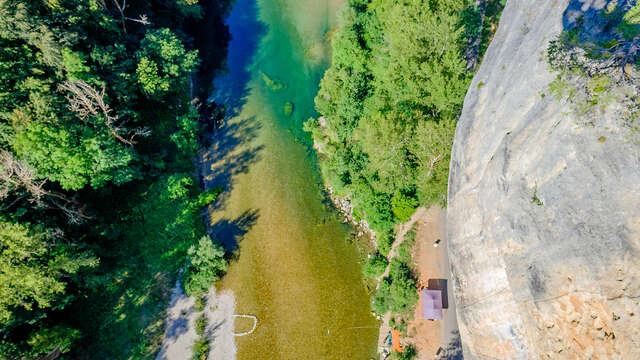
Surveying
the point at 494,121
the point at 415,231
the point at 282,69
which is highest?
the point at 282,69

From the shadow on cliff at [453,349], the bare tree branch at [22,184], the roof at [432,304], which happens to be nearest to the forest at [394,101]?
the roof at [432,304]

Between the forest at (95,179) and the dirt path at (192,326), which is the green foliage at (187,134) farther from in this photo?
the dirt path at (192,326)

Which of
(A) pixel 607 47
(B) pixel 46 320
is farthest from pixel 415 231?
(B) pixel 46 320

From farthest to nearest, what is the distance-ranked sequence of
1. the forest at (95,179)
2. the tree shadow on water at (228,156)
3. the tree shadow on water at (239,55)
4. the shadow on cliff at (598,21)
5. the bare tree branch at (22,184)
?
the tree shadow on water at (239,55), the tree shadow on water at (228,156), the forest at (95,179), the bare tree branch at (22,184), the shadow on cliff at (598,21)

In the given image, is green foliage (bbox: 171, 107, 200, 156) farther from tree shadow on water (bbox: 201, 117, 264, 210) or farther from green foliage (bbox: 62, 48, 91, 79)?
green foliage (bbox: 62, 48, 91, 79)

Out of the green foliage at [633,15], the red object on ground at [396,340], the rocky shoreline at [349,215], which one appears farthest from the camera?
the rocky shoreline at [349,215]

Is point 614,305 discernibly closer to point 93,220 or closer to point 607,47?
point 607,47
